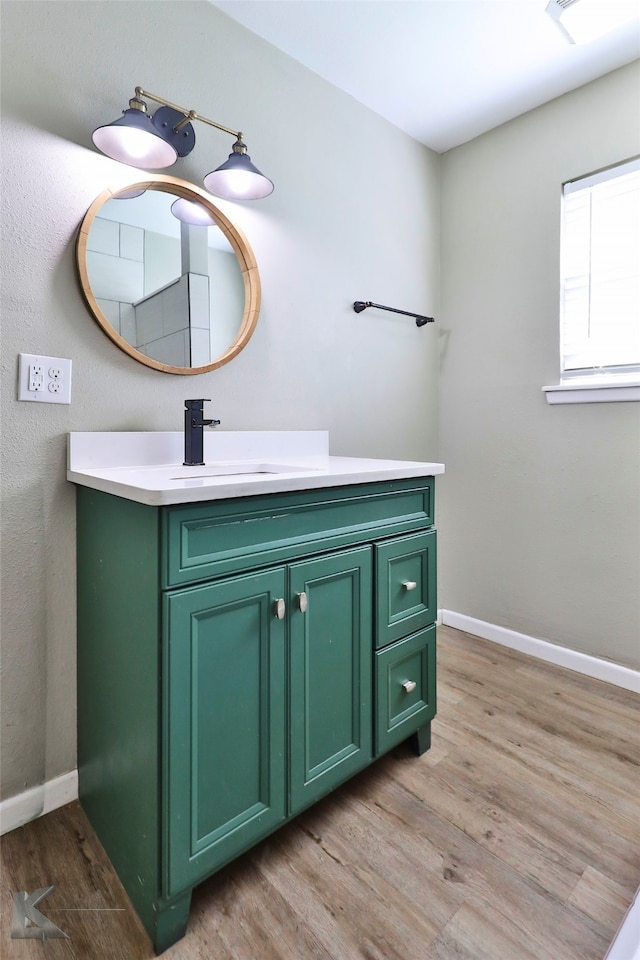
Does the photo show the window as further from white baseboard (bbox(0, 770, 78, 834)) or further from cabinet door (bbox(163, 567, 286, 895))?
white baseboard (bbox(0, 770, 78, 834))

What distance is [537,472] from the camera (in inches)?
87.7

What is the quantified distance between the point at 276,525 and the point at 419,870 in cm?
86

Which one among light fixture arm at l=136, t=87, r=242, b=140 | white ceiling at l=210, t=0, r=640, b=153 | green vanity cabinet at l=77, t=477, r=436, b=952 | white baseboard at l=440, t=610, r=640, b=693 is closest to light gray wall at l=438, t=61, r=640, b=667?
white baseboard at l=440, t=610, r=640, b=693

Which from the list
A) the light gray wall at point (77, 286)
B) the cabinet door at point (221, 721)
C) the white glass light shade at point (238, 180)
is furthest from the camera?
the white glass light shade at point (238, 180)

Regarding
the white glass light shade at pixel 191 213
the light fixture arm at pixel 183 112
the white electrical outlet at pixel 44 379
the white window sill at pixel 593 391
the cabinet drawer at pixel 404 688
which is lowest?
the cabinet drawer at pixel 404 688

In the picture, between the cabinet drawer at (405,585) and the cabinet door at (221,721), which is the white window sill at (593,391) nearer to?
the cabinet drawer at (405,585)

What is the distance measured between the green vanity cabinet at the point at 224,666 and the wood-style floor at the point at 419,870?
9cm

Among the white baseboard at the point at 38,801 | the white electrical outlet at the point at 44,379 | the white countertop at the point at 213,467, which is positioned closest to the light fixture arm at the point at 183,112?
the white electrical outlet at the point at 44,379

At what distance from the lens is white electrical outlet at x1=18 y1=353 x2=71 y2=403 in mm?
1283

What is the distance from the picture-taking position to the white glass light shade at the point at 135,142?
4.25 ft

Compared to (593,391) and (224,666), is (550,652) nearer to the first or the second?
(593,391)

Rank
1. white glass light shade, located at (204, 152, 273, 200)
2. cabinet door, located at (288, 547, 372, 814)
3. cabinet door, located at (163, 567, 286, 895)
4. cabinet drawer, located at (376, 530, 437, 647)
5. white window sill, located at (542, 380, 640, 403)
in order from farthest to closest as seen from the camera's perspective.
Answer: white window sill, located at (542, 380, 640, 403) → white glass light shade, located at (204, 152, 273, 200) → cabinet drawer, located at (376, 530, 437, 647) → cabinet door, located at (288, 547, 372, 814) → cabinet door, located at (163, 567, 286, 895)

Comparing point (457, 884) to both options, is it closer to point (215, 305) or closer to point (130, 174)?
point (215, 305)

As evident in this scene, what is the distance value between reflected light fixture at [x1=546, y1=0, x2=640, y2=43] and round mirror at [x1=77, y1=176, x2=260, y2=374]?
122cm
